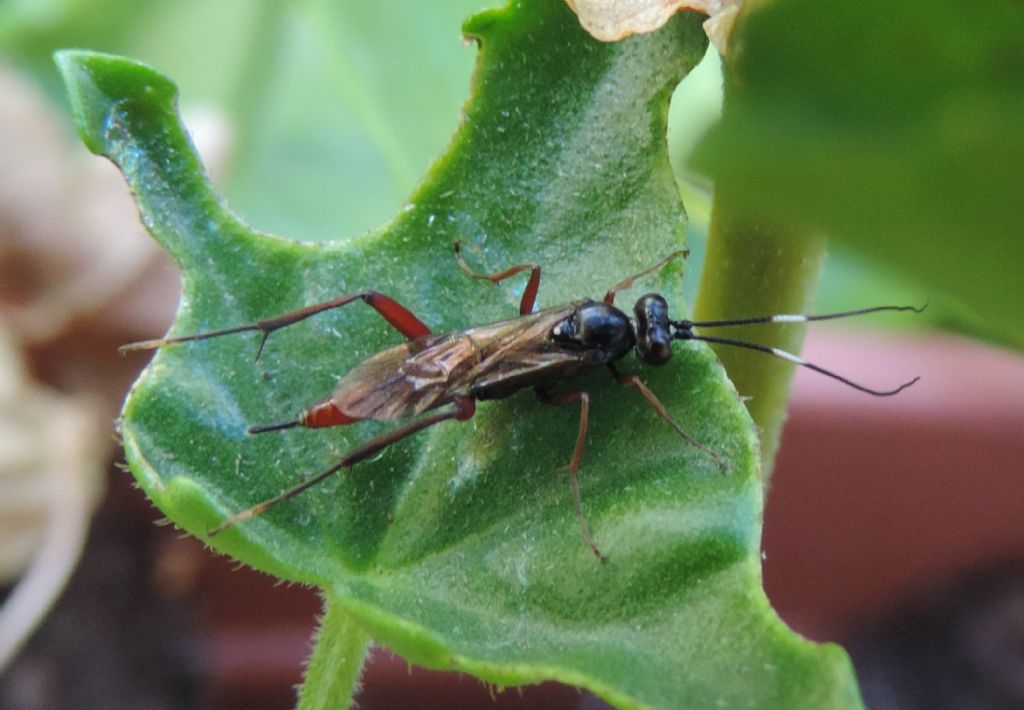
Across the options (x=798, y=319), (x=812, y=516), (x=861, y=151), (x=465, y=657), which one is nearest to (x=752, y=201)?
(x=861, y=151)

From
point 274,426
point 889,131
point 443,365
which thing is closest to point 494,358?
point 443,365

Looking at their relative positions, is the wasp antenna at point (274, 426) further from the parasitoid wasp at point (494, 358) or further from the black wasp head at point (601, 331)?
the black wasp head at point (601, 331)

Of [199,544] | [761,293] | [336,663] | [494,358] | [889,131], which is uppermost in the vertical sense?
[889,131]

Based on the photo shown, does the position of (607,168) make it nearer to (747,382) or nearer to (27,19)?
(747,382)

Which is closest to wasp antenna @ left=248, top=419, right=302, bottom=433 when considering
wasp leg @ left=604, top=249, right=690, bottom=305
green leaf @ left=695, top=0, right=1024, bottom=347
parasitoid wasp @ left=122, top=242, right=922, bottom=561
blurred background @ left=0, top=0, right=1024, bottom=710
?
parasitoid wasp @ left=122, top=242, right=922, bottom=561

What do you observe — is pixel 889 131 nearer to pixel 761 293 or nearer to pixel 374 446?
pixel 761 293

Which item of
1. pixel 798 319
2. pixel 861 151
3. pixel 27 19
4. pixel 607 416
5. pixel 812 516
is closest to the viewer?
pixel 861 151
